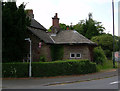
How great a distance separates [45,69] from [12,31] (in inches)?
210

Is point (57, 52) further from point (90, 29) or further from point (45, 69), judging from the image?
point (90, 29)

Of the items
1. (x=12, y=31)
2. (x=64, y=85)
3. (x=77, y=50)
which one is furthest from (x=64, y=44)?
(x=64, y=85)

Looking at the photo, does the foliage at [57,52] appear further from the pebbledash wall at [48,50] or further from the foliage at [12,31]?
the foliage at [12,31]

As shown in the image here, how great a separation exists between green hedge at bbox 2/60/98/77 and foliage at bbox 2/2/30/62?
1732 millimetres

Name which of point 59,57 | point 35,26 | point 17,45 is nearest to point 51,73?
point 17,45

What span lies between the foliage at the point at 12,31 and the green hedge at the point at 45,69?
1732 millimetres

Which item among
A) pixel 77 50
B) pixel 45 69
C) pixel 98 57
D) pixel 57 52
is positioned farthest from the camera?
pixel 98 57

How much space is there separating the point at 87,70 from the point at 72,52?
557 cm

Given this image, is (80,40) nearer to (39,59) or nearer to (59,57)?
(59,57)

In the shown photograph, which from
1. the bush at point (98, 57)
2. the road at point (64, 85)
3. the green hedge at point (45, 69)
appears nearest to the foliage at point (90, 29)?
the bush at point (98, 57)

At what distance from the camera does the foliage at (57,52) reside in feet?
94.8

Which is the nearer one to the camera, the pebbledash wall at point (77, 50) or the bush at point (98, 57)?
the pebbledash wall at point (77, 50)

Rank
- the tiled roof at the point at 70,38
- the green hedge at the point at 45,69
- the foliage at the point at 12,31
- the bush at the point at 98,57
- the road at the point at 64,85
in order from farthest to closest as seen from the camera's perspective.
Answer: the bush at the point at 98,57 → the tiled roof at the point at 70,38 → the foliage at the point at 12,31 → the green hedge at the point at 45,69 → the road at the point at 64,85

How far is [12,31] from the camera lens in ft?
67.0
